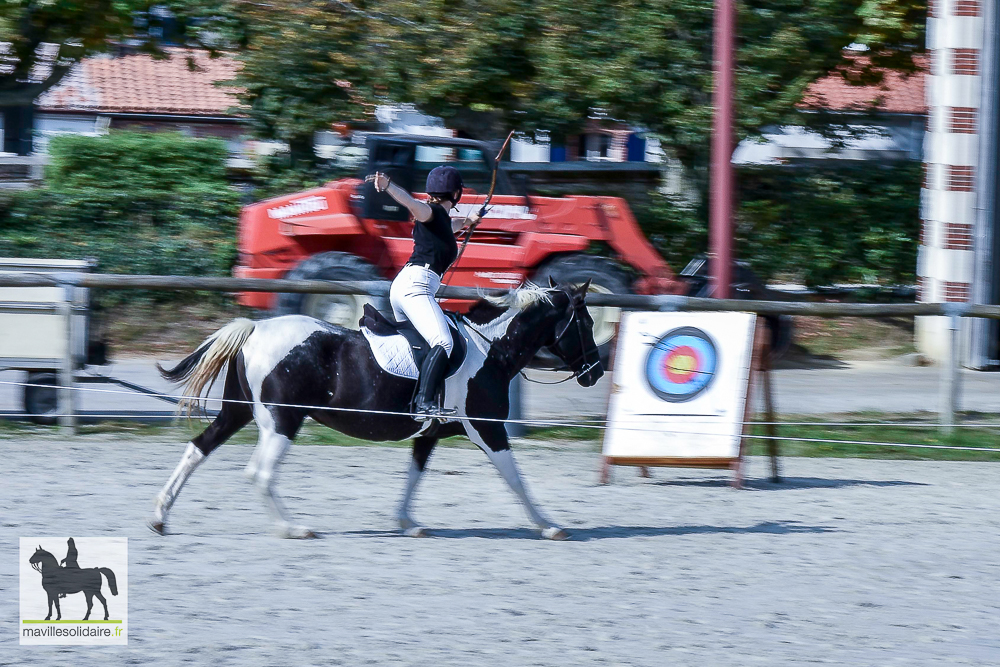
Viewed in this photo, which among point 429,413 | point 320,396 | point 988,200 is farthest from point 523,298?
point 988,200

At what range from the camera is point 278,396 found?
7.52 m

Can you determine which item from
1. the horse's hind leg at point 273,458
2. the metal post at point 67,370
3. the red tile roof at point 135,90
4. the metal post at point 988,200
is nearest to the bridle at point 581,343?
the horse's hind leg at point 273,458

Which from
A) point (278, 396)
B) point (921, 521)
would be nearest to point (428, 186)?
point (278, 396)

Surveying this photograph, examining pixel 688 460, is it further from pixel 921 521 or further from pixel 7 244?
pixel 7 244

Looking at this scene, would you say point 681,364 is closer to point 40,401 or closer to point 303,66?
point 40,401

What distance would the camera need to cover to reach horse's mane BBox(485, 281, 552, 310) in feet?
27.1

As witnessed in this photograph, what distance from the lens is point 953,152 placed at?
17125 mm

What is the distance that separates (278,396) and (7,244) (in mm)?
12633

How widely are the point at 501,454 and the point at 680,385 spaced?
7.90 ft

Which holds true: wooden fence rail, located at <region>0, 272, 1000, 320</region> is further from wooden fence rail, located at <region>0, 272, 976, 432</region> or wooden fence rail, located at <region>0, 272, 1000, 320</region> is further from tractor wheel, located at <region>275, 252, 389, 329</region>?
tractor wheel, located at <region>275, 252, 389, 329</region>

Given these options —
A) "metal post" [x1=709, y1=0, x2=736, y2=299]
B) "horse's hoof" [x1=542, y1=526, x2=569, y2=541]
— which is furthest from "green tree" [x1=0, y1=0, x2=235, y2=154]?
"horse's hoof" [x1=542, y1=526, x2=569, y2=541]

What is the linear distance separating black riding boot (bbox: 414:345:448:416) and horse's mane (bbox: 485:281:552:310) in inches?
31.3

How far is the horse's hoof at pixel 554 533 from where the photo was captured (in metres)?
7.79

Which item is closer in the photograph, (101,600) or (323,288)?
(101,600)
